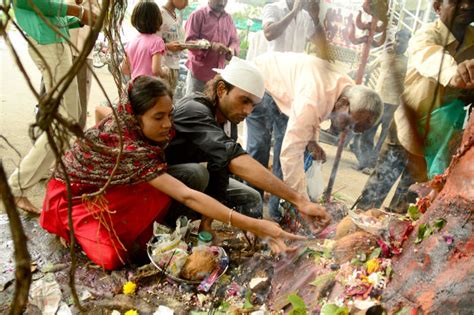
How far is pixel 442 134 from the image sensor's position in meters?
3.40

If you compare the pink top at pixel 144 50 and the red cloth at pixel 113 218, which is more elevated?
the pink top at pixel 144 50

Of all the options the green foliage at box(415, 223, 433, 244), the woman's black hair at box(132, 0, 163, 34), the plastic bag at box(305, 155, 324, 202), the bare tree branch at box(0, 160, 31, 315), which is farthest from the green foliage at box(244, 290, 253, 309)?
the woman's black hair at box(132, 0, 163, 34)

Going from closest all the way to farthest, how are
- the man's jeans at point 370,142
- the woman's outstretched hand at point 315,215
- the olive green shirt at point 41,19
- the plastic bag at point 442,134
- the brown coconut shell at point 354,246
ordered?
the brown coconut shell at point 354,246
the olive green shirt at point 41,19
the woman's outstretched hand at point 315,215
the plastic bag at point 442,134
the man's jeans at point 370,142

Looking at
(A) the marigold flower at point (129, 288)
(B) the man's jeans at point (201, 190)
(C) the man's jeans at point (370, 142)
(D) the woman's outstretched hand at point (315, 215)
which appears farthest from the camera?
(C) the man's jeans at point (370, 142)

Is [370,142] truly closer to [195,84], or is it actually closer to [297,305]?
[195,84]

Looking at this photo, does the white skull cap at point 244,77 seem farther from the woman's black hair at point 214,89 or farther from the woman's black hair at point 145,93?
the woman's black hair at point 145,93

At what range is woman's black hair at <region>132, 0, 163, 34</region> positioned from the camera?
3.91 metres

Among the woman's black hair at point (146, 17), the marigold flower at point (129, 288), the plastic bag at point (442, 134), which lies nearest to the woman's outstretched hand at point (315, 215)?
the marigold flower at point (129, 288)

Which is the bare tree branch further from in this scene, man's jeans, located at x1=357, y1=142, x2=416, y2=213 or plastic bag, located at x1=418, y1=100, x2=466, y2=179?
man's jeans, located at x1=357, y1=142, x2=416, y2=213

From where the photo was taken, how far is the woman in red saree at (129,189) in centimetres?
252

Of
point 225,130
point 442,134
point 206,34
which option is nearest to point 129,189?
point 225,130

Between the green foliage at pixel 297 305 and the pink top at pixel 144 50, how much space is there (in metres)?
2.69

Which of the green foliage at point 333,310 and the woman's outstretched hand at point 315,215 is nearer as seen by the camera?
the green foliage at point 333,310

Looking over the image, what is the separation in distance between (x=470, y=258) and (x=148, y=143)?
1919 mm
